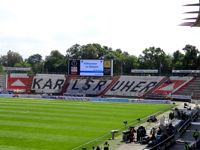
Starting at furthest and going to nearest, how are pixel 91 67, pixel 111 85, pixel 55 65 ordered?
pixel 55 65
pixel 111 85
pixel 91 67

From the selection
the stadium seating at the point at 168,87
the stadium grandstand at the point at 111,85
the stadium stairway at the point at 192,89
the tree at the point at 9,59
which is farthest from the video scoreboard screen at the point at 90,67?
the tree at the point at 9,59

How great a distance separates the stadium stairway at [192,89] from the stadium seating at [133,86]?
635 cm

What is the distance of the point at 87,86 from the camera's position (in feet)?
294

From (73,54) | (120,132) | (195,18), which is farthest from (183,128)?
(73,54)

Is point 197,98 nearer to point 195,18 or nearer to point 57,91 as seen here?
point 57,91

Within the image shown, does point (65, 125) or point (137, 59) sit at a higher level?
point (137, 59)

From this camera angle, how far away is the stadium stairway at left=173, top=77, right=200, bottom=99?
7588 cm

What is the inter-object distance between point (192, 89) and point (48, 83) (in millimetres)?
33532

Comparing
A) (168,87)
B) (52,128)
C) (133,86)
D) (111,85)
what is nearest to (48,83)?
(111,85)

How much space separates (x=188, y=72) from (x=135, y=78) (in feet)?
39.8

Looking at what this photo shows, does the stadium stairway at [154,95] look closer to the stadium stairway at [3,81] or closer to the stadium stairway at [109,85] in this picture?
the stadium stairway at [109,85]

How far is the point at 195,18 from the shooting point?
9.99 metres

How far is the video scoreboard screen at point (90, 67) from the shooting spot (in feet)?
262

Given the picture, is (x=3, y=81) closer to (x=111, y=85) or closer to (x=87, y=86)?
(x=87, y=86)
